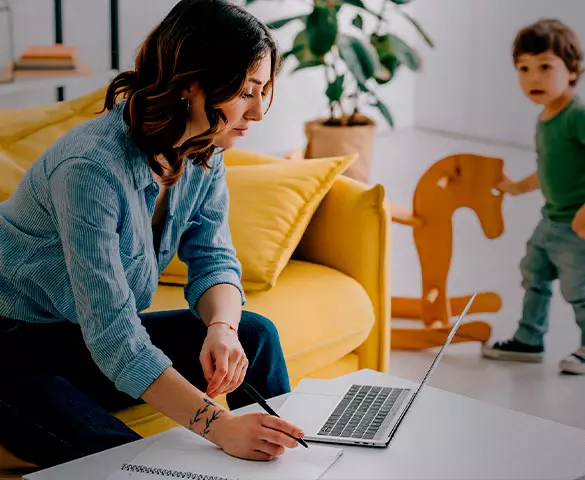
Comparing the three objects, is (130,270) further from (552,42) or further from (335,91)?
(335,91)

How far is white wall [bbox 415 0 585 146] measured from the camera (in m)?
5.27

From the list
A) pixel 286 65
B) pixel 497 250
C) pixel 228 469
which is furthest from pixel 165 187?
pixel 286 65

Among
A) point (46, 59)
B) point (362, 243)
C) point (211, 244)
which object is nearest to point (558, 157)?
point (362, 243)

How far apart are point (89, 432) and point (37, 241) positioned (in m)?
0.30

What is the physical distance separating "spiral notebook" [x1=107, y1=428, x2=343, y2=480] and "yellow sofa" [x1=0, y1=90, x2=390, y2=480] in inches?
25.6

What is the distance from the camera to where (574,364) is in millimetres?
2523

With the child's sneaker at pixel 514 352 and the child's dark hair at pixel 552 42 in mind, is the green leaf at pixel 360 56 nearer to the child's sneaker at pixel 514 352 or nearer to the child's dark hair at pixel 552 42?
the child's dark hair at pixel 552 42

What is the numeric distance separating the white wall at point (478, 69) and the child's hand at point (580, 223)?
274cm

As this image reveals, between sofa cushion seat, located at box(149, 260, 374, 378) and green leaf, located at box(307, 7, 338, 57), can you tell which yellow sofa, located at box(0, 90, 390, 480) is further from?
green leaf, located at box(307, 7, 338, 57)

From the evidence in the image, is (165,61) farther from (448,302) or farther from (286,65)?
(286,65)

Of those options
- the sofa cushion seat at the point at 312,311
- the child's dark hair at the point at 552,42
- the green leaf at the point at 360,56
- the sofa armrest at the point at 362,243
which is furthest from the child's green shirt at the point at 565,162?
the green leaf at the point at 360,56

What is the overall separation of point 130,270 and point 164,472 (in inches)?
15.4

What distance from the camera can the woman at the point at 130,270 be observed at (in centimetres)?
130

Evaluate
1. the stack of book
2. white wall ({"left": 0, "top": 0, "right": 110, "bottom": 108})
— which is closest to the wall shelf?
the stack of book
